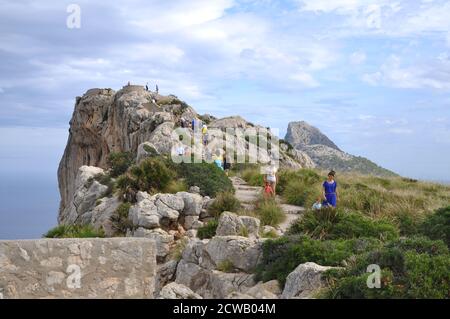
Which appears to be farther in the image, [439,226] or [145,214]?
[145,214]

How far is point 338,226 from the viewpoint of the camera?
38.3 feet

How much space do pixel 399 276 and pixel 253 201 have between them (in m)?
11.1

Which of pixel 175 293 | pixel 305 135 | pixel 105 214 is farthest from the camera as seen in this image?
pixel 305 135

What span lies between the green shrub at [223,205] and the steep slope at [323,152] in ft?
131

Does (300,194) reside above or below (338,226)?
above

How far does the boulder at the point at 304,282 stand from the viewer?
759 centimetres

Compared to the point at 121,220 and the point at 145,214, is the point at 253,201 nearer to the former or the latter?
the point at 145,214

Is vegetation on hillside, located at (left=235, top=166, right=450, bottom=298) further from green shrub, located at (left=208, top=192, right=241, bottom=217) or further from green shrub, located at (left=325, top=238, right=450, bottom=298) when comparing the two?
green shrub, located at (left=208, top=192, right=241, bottom=217)

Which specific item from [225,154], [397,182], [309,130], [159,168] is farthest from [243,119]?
[309,130]

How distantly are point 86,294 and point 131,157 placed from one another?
23215 mm

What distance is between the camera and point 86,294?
6.46m

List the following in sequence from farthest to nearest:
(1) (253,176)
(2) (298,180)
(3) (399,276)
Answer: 1. (1) (253,176)
2. (2) (298,180)
3. (3) (399,276)

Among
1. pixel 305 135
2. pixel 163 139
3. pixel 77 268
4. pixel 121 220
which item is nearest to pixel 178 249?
pixel 121 220

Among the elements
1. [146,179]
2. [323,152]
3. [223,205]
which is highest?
[323,152]
